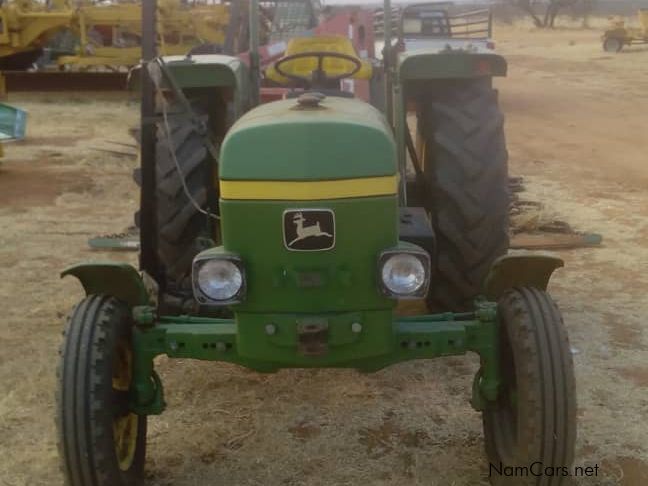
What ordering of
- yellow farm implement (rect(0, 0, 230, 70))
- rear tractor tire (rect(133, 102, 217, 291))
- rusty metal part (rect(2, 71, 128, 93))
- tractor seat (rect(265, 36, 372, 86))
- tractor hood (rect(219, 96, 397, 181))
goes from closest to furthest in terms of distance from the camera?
tractor hood (rect(219, 96, 397, 181)), rear tractor tire (rect(133, 102, 217, 291)), tractor seat (rect(265, 36, 372, 86)), yellow farm implement (rect(0, 0, 230, 70)), rusty metal part (rect(2, 71, 128, 93))

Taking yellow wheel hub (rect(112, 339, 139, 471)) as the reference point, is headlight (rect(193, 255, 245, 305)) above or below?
above

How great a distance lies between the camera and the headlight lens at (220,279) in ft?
9.94

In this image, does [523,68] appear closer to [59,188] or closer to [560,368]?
[59,188]

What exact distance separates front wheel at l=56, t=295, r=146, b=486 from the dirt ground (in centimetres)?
52

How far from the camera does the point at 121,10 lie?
1563 centimetres

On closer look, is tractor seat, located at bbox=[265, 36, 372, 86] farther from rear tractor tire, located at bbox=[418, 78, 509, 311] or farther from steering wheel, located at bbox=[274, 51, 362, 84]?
rear tractor tire, located at bbox=[418, 78, 509, 311]

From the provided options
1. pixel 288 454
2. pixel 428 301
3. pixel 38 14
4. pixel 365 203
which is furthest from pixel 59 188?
pixel 38 14

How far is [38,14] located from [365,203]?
1388cm

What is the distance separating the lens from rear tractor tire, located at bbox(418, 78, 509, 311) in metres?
4.41

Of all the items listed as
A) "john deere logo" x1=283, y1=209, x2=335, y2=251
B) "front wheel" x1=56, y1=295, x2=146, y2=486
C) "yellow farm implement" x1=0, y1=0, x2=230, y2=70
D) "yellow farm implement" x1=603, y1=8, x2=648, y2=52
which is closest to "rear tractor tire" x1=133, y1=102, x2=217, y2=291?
"front wheel" x1=56, y1=295, x2=146, y2=486

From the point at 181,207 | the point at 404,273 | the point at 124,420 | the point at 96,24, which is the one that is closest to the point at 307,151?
the point at 404,273

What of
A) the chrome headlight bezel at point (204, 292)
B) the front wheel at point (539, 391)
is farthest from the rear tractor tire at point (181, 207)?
the front wheel at point (539, 391)

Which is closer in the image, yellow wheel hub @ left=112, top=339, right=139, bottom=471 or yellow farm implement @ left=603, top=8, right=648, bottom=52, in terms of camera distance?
yellow wheel hub @ left=112, top=339, right=139, bottom=471

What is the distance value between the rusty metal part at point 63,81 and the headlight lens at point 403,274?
13482 millimetres
